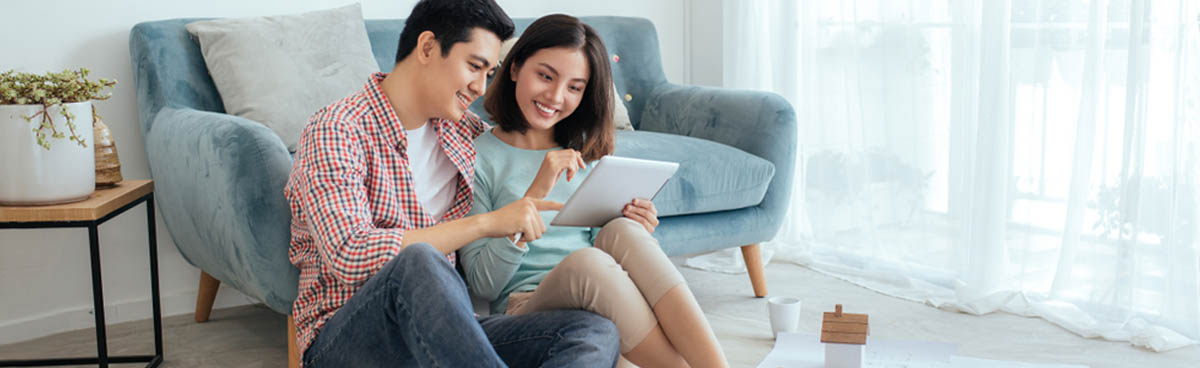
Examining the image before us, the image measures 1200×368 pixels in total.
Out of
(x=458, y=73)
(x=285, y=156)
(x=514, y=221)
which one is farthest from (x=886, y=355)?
(x=285, y=156)

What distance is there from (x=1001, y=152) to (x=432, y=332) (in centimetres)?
158

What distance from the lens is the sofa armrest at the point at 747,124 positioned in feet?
7.28

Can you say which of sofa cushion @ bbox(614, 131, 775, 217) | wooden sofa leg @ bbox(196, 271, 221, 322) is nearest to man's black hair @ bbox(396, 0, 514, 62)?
sofa cushion @ bbox(614, 131, 775, 217)

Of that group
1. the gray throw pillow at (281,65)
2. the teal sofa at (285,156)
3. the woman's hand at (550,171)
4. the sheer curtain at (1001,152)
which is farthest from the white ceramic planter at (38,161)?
the sheer curtain at (1001,152)

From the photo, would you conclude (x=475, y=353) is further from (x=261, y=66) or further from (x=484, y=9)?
(x=261, y=66)

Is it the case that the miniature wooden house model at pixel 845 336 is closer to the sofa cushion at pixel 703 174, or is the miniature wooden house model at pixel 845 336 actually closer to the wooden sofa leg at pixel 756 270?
the sofa cushion at pixel 703 174

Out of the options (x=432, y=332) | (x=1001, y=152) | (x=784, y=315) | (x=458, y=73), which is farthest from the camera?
(x=1001, y=152)

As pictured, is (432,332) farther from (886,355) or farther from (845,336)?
(886,355)

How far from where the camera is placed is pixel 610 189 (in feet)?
4.68

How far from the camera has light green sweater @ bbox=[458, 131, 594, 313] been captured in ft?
4.83

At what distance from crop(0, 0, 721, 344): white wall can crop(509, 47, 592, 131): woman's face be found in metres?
0.96

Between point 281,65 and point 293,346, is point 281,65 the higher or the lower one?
the higher one

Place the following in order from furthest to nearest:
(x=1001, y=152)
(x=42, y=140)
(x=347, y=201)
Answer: (x=1001, y=152) → (x=42, y=140) → (x=347, y=201)

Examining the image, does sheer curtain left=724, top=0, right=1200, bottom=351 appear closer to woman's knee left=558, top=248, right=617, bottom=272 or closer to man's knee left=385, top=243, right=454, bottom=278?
woman's knee left=558, top=248, right=617, bottom=272
